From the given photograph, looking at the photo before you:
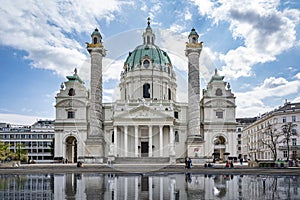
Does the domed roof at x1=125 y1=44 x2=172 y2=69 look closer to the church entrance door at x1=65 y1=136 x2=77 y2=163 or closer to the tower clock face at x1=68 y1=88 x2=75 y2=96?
the tower clock face at x1=68 y1=88 x2=75 y2=96

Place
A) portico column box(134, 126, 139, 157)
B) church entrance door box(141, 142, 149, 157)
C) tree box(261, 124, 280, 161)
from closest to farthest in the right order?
tree box(261, 124, 280, 161) → portico column box(134, 126, 139, 157) → church entrance door box(141, 142, 149, 157)

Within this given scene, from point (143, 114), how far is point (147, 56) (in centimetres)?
2037

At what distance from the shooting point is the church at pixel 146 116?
77875mm

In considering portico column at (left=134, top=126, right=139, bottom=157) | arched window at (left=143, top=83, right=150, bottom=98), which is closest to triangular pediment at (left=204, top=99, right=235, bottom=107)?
arched window at (left=143, top=83, right=150, bottom=98)

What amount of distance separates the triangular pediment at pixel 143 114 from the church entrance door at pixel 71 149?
54.4 feet

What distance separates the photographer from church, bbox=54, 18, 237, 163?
255ft

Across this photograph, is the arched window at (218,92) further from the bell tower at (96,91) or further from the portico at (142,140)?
the bell tower at (96,91)

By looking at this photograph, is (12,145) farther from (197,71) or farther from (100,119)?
(197,71)

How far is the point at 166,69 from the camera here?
96500 mm

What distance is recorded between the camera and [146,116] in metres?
79.8

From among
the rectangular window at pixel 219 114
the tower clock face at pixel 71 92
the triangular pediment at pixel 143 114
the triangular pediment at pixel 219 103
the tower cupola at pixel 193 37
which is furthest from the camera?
the tower clock face at pixel 71 92

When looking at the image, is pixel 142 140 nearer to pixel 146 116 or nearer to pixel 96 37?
pixel 146 116

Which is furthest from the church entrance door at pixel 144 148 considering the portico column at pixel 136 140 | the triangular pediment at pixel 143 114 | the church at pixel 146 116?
the triangular pediment at pixel 143 114

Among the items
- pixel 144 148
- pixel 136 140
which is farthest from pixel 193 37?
pixel 144 148
